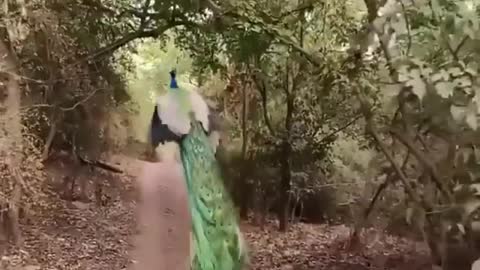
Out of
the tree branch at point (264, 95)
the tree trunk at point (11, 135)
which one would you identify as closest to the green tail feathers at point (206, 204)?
the tree branch at point (264, 95)

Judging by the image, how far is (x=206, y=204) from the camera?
85.5 inches

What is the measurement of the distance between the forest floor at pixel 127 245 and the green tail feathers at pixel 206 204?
0.09 feet

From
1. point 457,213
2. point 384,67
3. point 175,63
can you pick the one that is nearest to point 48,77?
point 175,63

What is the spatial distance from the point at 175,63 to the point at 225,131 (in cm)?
14

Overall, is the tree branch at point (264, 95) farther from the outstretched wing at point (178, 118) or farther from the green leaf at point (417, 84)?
the green leaf at point (417, 84)

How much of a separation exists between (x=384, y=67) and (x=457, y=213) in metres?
0.27

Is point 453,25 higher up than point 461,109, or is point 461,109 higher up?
point 453,25

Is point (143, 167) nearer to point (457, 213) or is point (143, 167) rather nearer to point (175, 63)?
point (175, 63)

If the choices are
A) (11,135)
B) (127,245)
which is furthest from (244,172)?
(11,135)

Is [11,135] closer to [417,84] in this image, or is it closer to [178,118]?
[178,118]

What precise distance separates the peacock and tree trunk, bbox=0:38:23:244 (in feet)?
0.75

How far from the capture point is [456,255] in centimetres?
217

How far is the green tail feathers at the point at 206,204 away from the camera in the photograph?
7.11 feet

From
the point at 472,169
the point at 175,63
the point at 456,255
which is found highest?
the point at 175,63
